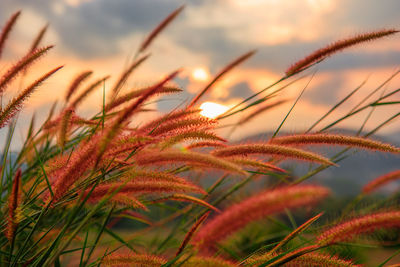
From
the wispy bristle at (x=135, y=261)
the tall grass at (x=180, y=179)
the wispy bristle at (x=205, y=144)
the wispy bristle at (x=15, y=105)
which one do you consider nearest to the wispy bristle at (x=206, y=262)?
the tall grass at (x=180, y=179)

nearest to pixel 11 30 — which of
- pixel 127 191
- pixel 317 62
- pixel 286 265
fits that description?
pixel 127 191

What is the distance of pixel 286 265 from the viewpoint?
3.66 feet

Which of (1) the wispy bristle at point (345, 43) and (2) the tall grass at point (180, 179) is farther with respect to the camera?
(1) the wispy bristle at point (345, 43)

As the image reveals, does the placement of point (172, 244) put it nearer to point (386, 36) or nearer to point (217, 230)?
point (217, 230)

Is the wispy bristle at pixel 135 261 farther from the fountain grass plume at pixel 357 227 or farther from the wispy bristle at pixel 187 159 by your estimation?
the fountain grass plume at pixel 357 227

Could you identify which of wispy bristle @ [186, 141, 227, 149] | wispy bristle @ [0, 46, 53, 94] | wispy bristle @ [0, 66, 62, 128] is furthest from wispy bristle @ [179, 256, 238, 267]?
wispy bristle @ [0, 46, 53, 94]

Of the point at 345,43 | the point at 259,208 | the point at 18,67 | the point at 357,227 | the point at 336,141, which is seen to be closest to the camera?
the point at 259,208

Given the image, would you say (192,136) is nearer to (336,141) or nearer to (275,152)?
(275,152)

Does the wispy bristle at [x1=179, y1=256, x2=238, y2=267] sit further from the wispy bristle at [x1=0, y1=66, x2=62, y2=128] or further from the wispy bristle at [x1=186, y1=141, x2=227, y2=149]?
the wispy bristle at [x1=0, y1=66, x2=62, y2=128]

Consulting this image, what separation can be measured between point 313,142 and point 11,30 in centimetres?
159

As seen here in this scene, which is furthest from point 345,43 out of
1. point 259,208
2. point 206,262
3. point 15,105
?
point 15,105

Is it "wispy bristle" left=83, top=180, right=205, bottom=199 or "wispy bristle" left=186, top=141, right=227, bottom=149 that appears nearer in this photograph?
"wispy bristle" left=83, top=180, right=205, bottom=199

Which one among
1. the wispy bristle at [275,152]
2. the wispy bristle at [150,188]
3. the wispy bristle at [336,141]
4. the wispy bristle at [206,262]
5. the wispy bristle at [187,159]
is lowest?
the wispy bristle at [206,262]

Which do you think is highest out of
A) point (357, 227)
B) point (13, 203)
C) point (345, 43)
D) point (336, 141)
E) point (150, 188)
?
point (345, 43)
